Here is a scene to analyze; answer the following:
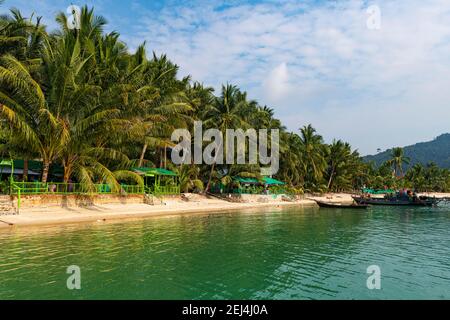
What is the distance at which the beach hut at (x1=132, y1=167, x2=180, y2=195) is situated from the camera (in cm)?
3203

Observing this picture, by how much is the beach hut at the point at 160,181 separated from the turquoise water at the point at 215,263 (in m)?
13.0

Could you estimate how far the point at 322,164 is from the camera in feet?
213

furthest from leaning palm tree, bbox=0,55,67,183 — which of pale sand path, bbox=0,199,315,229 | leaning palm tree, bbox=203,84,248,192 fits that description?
leaning palm tree, bbox=203,84,248,192

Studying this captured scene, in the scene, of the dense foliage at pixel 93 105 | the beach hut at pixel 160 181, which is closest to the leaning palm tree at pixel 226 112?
the dense foliage at pixel 93 105

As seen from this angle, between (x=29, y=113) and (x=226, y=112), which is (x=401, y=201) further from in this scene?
(x=29, y=113)

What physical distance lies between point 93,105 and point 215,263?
16.5 m

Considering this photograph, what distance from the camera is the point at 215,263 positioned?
463 inches

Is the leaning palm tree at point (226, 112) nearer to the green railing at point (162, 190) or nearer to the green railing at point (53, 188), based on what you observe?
the green railing at point (162, 190)

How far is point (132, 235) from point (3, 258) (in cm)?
605

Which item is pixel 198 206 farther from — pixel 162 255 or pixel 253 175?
pixel 162 255

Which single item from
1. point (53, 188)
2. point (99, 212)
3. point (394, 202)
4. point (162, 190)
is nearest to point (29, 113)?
point (53, 188)

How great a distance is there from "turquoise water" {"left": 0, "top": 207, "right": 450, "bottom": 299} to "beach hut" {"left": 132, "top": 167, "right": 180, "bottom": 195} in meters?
13.0

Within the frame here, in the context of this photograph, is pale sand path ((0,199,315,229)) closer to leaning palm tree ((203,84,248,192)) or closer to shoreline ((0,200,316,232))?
shoreline ((0,200,316,232))
